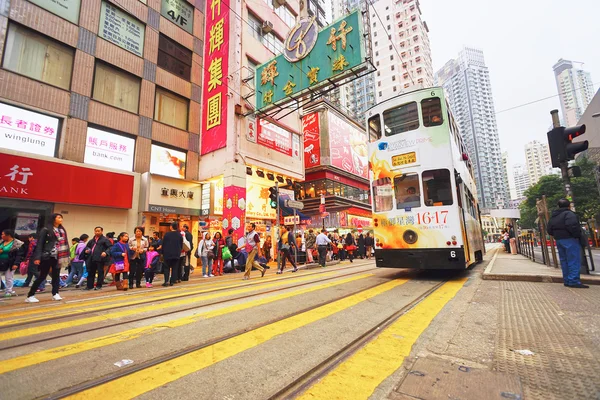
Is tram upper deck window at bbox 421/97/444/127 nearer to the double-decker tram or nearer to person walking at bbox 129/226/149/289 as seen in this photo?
the double-decker tram

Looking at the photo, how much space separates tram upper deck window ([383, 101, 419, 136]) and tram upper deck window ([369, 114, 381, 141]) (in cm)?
20

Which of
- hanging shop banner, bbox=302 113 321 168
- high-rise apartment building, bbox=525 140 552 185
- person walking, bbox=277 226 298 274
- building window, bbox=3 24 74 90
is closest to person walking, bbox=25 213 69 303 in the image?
A: person walking, bbox=277 226 298 274

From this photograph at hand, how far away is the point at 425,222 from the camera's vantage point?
277 inches

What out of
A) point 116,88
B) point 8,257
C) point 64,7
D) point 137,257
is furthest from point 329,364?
point 64,7

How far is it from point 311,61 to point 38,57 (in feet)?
37.6

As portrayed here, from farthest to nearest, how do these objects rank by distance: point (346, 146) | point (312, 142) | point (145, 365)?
1. point (346, 146)
2. point (312, 142)
3. point (145, 365)

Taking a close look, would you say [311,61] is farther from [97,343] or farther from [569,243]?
[97,343]

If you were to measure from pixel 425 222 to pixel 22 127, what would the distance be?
14877 mm

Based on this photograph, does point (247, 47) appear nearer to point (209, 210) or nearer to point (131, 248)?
point (209, 210)

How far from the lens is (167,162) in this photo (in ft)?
50.8

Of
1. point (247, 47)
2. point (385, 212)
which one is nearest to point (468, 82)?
point (247, 47)

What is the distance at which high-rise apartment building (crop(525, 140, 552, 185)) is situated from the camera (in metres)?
114

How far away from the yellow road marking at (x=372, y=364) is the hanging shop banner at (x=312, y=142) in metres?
23.2

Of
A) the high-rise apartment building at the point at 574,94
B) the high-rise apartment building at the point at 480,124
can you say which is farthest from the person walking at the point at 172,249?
the high-rise apartment building at the point at 480,124
